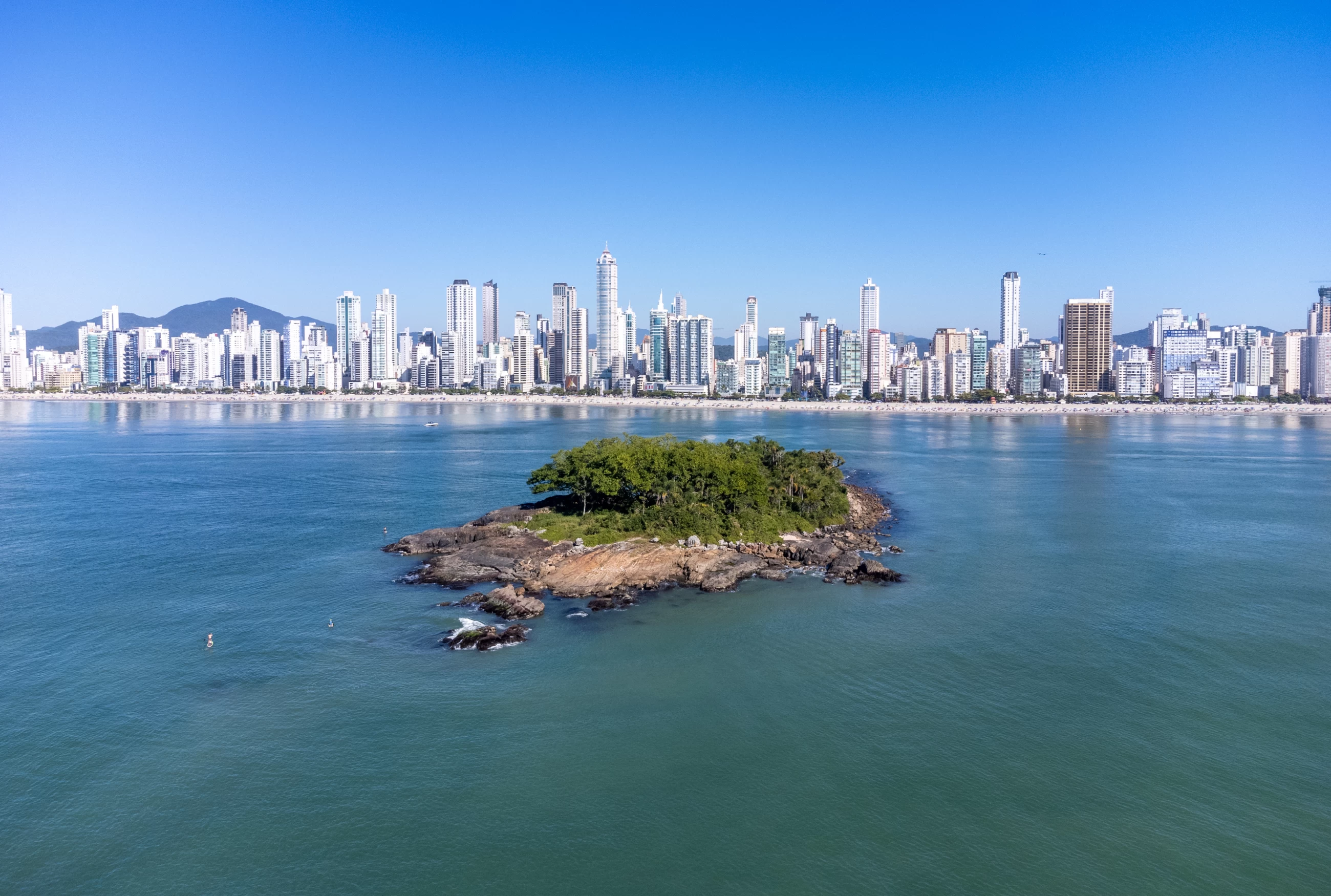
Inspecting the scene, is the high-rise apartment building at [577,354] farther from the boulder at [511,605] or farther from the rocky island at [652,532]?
the boulder at [511,605]

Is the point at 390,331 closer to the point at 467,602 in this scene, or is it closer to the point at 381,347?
the point at 381,347

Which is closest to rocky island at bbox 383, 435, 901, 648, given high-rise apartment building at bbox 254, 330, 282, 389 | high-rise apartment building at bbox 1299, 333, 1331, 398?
high-rise apartment building at bbox 1299, 333, 1331, 398

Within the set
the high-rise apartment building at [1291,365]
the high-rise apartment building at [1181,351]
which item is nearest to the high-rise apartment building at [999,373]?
the high-rise apartment building at [1181,351]

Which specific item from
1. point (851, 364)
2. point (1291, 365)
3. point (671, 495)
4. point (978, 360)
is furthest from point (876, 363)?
point (671, 495)

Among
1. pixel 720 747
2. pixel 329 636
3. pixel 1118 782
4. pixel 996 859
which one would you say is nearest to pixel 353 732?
pixel 329 636

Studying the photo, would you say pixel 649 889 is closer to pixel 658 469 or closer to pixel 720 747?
pixel 720 747

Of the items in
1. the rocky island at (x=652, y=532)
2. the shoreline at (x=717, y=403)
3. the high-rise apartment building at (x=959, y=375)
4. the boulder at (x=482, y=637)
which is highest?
the high-rise apartment building at (x=959, y=375)

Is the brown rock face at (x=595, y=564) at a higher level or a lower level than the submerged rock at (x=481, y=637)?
higher

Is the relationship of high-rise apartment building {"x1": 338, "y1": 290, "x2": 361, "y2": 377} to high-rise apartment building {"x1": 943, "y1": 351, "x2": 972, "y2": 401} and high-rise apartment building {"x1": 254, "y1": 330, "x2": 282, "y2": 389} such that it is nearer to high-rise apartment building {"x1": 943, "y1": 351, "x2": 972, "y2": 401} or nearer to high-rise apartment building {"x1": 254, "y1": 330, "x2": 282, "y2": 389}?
high-rise apartment building {"x1": 254, "y1": 330, "x2": 282, "y2": 389}
